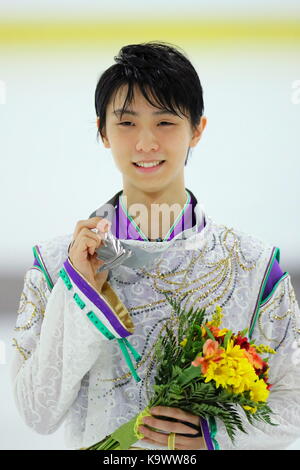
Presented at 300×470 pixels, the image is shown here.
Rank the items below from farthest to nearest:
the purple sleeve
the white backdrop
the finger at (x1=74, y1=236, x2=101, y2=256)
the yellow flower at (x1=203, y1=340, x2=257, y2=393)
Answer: the white backdrop → the purple sleeve → the finger at (x1=74, y1=236, x2=101, y2=256) → the yellow flower at (x1=203, y1=340, x2=257, y2=393)

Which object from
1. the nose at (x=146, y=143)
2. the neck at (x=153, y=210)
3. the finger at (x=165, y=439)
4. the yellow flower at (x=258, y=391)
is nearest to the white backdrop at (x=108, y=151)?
the neck at (x=153, y=210)

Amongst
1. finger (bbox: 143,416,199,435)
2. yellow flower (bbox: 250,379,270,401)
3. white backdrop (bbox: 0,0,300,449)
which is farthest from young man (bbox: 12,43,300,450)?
white backdrop (bbox: 0,0,300,449)

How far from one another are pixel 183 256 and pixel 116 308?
0.25 m

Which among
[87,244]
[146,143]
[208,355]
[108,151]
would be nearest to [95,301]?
[87,244]

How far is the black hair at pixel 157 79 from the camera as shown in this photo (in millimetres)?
1837

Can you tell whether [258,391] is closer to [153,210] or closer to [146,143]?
[153,210]

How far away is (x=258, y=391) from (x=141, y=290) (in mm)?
398

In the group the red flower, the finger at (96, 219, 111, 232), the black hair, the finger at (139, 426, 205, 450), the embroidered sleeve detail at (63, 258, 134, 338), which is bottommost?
the finger at (139, 426, 205, 450)

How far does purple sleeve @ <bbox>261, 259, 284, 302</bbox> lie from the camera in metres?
1.93

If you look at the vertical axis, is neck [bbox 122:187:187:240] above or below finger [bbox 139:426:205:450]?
above

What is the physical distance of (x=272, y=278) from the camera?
6.39 ft

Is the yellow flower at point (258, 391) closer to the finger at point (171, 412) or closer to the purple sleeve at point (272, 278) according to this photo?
the finger at point (171, 412)

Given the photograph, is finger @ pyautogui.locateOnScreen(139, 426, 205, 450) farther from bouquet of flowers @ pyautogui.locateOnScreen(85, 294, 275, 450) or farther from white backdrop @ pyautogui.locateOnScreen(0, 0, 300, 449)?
white backdrop @ pyautogui.locateOnScreen(0, 0, 300, 449)
